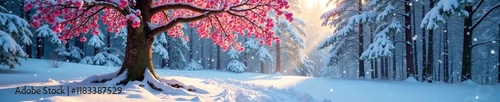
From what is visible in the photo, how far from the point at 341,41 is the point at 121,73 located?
53.8ft

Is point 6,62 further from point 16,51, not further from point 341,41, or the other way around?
point 341,41

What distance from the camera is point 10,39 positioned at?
10.9 meters

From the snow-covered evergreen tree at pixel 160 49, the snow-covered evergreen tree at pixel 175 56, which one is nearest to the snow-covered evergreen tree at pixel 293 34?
the snow-covered evergreen tree at pixel 160 49

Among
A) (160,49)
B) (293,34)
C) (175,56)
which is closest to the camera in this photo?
(293,34)

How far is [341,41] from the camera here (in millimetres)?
20984

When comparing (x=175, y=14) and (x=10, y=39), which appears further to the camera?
(x=10, y=39)

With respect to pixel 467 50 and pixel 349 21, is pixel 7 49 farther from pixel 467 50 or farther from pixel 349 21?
pixel 467 50

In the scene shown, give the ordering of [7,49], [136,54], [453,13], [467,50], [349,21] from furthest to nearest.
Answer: [349,21] < [467,50] < [453,13] < [7,49] < [136,54]

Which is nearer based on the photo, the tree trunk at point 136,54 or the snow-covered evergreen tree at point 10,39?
the tree trunk at point 136,54

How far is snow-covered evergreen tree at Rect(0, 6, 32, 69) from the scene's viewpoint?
10.7 m

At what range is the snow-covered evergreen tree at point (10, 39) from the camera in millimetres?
10711

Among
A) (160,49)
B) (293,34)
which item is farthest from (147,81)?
(160,49)

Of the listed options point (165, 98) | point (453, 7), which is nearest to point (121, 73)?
point (165, 98)

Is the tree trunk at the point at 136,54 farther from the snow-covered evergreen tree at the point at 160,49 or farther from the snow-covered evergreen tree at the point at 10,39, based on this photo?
the snow-covered evergreen tree at the point at 160,49
